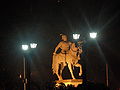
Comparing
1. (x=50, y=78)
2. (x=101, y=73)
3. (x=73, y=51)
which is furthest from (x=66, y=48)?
(x=101, y=73)

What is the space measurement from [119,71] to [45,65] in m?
7.81

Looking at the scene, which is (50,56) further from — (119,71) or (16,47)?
(119,71)

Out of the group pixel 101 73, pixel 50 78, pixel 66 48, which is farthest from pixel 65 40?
pixel 101 73

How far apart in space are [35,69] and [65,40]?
31.0 ft

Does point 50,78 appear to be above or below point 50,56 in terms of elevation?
below

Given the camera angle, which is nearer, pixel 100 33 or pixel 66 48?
pixel 66 48

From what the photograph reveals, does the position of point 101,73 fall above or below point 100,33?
below

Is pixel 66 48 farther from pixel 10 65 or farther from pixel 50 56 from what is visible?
pixel 10 65

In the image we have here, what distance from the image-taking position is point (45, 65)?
33312 mm

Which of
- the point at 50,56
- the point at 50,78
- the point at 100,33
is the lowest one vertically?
the point at 50,78

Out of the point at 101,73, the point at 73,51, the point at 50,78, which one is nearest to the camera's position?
the point at 73,51

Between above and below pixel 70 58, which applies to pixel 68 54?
above

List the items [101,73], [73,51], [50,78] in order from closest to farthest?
1. [73,51]
2. [50,78]
3. [101,73]

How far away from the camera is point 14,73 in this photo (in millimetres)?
35656
